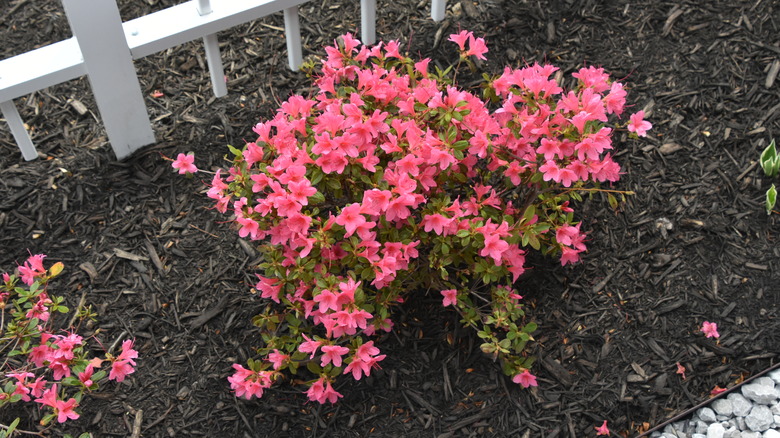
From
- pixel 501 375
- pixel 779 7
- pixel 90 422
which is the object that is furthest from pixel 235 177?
pixel 779 7

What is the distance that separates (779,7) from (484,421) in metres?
2.38

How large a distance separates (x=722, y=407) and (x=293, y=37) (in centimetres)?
213

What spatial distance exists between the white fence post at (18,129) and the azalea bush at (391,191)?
2.60 feet

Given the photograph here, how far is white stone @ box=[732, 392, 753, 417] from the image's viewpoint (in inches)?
95.8

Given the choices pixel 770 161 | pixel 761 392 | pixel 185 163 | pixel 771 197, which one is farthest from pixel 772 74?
pixel 185 163

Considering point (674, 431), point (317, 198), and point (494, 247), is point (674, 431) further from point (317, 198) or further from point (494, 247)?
point (317, 198)

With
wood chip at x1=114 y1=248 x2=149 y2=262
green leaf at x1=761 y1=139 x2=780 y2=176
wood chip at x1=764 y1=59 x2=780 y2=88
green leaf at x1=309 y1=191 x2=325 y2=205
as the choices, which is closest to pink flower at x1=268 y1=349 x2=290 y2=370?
green leaf at x1=309 y1=191 x2=325 y2=205

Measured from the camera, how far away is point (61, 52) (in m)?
2.64

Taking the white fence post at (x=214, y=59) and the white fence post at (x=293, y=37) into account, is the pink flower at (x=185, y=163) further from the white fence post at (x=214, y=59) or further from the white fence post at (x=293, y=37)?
the white fence post at (x=293, y=37)

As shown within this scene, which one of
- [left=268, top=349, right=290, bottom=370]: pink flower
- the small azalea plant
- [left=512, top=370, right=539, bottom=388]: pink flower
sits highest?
the small azalea plant

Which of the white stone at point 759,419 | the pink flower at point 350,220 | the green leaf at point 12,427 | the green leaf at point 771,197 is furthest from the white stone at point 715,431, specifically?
the green leaf at point 12,427

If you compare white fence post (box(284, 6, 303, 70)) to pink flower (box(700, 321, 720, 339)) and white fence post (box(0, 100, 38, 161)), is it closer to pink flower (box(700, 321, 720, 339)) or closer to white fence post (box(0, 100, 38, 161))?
white fence post (box(0, 100, 38, 161))

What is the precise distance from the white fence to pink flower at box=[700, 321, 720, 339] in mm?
1932

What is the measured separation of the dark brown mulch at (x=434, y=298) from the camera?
244 cm
